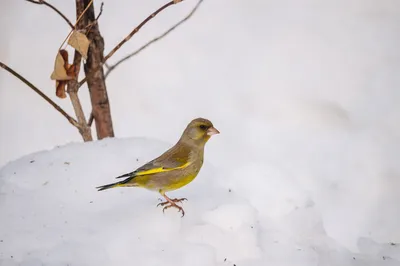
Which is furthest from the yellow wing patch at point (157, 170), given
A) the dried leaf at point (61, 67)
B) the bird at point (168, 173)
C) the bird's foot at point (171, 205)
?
the dried leaf at point (61, 67)

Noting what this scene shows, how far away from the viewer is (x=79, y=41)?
3.10m

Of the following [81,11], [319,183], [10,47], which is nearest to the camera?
[81,11]

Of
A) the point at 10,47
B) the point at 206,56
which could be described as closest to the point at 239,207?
the point at 206,56

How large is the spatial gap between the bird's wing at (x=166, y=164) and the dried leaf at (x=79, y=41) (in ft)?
2.34

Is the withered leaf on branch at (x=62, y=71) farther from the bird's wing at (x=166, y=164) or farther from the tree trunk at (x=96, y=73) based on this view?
the bird's wing at (x=166, y=164)

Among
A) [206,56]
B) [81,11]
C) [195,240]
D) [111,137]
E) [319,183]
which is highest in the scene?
[81,11]

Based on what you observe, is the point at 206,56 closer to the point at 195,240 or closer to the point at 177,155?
the point at 177,155

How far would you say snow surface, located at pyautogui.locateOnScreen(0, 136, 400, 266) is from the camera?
8.07ft

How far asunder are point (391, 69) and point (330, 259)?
206cm

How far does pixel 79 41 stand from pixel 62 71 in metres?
0.25

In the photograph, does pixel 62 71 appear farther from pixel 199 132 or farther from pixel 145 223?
pixel 145 223

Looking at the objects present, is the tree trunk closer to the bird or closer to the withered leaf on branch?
the withered leaf on branch

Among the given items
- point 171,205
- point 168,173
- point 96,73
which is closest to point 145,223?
point 171,205

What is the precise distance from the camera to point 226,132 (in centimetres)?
415
